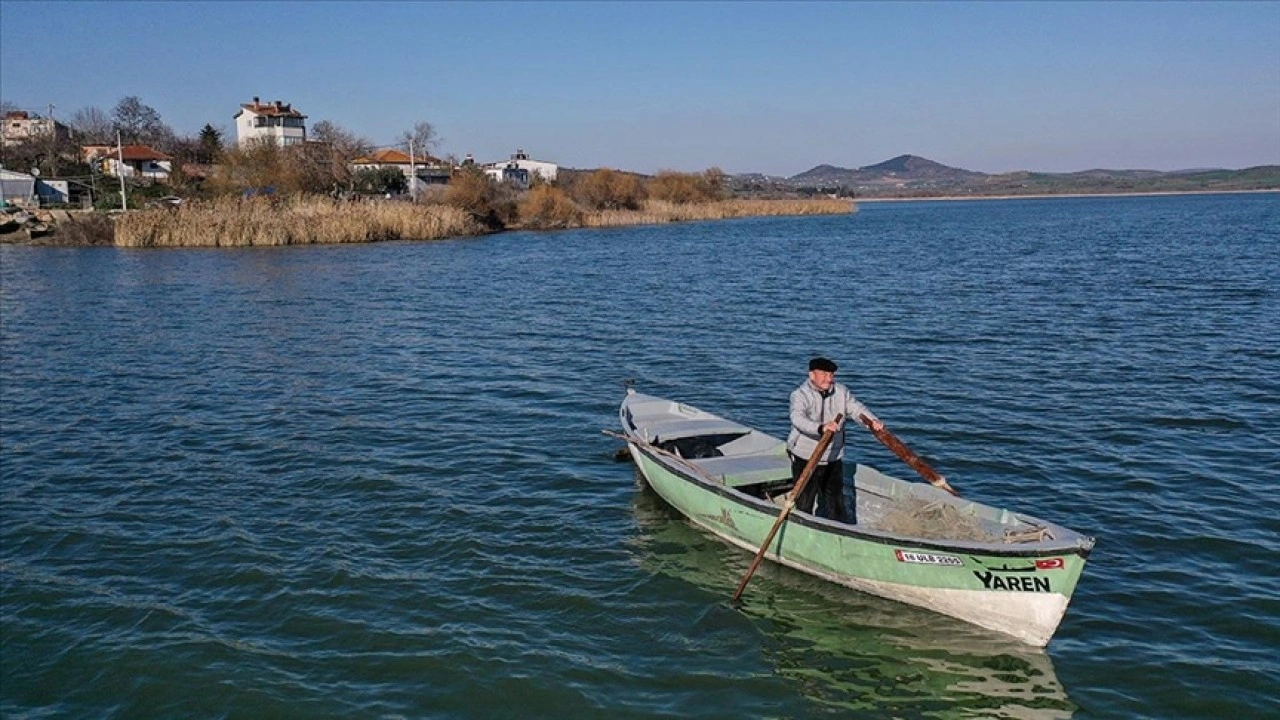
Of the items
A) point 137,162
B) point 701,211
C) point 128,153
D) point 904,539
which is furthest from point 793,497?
point 137,162

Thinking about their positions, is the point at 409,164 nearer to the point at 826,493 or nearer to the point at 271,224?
the point at 271,224

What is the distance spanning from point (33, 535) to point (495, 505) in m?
6.63

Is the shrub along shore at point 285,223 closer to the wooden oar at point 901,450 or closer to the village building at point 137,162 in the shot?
the village building at point 137,162

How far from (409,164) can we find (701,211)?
143 ft

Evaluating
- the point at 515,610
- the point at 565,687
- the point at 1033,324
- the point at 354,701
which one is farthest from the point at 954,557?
the point at 1033,324

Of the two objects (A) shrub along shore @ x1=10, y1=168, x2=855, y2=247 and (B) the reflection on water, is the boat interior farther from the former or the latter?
(A) shrub along shore @ x1=10, y1=168, x2=855, y2=247

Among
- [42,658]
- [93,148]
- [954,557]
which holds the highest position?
[93,148]

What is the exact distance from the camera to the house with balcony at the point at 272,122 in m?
122

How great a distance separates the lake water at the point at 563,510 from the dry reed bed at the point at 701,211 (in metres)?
59.7

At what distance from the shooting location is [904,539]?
1039 centimetres

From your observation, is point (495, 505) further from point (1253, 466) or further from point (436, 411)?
point (1253, 466)

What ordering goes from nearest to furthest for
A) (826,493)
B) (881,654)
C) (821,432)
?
(881,654) < (821,432) < (826,493)

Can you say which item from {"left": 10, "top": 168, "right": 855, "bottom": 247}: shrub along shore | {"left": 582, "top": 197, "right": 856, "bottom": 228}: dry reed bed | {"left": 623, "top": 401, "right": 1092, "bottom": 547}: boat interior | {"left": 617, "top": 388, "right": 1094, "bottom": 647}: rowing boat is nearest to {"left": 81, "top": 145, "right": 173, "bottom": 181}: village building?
{"left": 10, "top": 168, "right": 855, "bottom": 247}: shrub along shore

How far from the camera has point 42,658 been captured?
1049 cm
